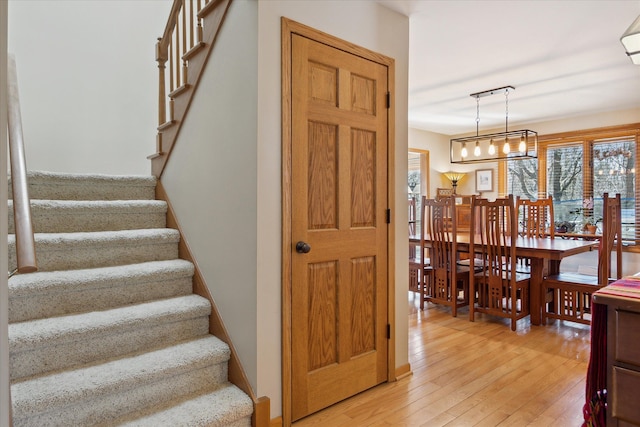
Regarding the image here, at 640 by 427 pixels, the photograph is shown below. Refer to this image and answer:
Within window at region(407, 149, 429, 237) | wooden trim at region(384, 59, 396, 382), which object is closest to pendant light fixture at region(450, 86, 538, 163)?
window at region(407, 149, 429, 237)

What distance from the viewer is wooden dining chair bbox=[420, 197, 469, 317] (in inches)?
167

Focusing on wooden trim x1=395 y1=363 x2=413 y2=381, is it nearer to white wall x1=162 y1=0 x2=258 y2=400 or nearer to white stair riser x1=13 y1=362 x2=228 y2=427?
white wall x1=162 y1=0 x2=258 y2=400

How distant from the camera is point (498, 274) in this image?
13.0ft

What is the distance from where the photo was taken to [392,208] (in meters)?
2.74

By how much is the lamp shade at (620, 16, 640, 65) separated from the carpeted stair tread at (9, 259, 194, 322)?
2810 millimetres

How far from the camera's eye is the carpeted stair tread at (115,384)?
164cm

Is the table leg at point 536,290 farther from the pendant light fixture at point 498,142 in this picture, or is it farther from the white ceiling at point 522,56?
the white ceiling at point 522,56

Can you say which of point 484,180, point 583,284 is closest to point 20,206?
point 583,284

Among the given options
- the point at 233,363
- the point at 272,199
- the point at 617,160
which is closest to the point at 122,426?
the point at 233,363

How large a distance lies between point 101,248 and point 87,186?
26.0 inches

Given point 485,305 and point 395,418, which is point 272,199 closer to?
point 395,418

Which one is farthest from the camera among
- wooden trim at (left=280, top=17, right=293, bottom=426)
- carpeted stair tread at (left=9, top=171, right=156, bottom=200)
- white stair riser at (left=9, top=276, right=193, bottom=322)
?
carpeted stair tread at (left=9, top=171, right=156, bottom=200)

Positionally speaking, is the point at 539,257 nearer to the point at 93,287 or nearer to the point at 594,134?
the point at 594,134

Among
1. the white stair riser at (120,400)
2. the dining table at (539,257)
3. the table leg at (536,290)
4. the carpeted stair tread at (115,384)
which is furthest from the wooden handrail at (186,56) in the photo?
the table leg at (536,290)
